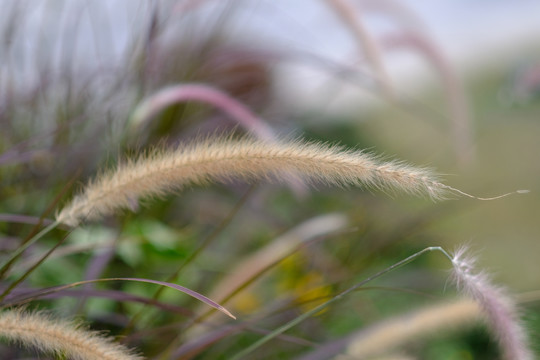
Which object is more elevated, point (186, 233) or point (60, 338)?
point (186, 233)

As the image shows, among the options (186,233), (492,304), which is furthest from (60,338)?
(186,233)

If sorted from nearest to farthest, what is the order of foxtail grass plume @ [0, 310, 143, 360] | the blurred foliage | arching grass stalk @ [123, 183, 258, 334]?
foxtail grass plume @ [0, 310, 143, 360], arching grass stalk @ [123, 183, 258, 334], the blurred foliage

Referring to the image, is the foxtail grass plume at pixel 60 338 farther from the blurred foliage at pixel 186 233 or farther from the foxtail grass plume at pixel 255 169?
the blurred foliage at pixel 186 233

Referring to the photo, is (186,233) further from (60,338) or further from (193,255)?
(60,338)

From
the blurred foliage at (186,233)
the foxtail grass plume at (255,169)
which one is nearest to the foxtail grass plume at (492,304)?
the foxtail grass plume at (255,169)

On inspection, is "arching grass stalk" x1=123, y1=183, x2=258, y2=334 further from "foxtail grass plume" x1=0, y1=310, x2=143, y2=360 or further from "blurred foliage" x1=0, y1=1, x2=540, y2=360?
"foxtail grass plume" x1=0, y1=310, x2=143, y2=360

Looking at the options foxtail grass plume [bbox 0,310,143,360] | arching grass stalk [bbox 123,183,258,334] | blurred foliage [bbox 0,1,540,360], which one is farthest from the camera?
blurred foliage [bbox 0,1,540,360]

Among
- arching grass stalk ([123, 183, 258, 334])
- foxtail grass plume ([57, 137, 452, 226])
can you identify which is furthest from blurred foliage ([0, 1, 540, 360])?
foxtail grass plume ([57, 137, 452, 226])

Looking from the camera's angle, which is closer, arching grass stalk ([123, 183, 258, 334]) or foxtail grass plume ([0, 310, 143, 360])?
foxtail grass plume ([0, 310, 143, 360])

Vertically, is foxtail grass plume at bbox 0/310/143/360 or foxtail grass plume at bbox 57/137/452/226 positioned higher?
foxtail grass plume at bbox 57/137/452/226
